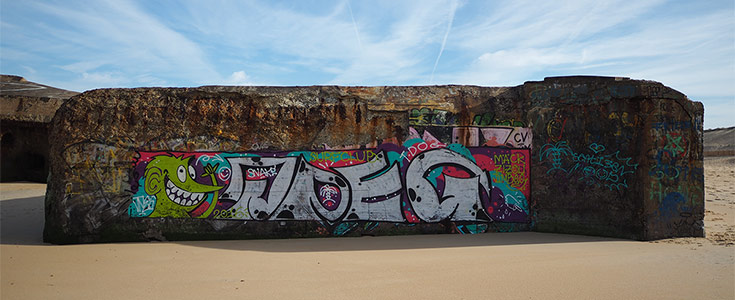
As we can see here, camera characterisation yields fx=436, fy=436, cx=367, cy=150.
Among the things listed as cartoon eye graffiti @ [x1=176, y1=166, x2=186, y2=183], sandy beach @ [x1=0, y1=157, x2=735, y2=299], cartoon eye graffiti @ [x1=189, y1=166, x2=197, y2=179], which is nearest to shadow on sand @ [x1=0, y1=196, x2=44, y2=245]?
sandy beach @ [x1=0, y1=157, x2=735, y2=299]

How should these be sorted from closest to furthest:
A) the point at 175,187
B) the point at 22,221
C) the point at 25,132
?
the point at 175,187 < the point at 22,221 < the point at 25,132

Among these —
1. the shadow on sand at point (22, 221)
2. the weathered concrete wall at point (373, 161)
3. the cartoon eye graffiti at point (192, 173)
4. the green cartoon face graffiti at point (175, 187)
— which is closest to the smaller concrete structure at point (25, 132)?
the shadow on sand at point (22, 221)

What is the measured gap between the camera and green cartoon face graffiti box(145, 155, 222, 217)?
6.07 metres

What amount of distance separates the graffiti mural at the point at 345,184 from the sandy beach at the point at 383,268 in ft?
1.38

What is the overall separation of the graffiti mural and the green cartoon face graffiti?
0.5 inches

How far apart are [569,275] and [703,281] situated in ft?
3.46

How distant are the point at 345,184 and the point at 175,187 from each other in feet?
7.80

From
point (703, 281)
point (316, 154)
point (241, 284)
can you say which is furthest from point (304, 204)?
point (703, 281)

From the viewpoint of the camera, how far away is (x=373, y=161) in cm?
631

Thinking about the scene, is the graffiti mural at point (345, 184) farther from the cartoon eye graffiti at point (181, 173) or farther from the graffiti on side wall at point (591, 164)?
the graffiti on side wall at point (591, 164)

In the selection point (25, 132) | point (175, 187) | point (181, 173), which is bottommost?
point (175, 187)

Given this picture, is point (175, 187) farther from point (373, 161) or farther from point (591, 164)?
point (591, 164)

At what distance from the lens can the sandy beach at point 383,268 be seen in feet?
11.4

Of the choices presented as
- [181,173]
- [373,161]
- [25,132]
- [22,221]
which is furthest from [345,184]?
[25,132]
